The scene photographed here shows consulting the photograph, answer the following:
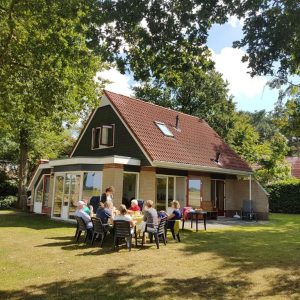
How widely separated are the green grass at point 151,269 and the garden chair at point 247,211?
8.97 metres

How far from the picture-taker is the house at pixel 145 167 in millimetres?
19609

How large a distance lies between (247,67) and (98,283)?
5172mm

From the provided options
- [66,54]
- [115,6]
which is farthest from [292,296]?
[66,54]

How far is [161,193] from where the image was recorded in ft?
70.0

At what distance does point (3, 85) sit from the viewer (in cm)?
1284

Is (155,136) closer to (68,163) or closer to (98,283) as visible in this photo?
(68,163)

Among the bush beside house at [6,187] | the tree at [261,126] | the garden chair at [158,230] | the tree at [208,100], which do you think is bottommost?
the garden chair at [158,230]

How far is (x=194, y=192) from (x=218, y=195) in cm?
291

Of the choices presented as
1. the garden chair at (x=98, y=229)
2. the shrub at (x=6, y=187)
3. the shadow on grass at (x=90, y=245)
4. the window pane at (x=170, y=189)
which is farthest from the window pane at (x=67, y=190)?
the shrub at (x=6, y=187)

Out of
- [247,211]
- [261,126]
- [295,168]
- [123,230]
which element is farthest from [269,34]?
[261,126]

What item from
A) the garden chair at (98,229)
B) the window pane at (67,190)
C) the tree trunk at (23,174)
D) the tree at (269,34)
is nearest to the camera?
the tree at (269,34)

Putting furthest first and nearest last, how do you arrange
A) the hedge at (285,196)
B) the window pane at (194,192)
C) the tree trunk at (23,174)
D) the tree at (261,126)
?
the tree at (261,126) < the hedge at (285,196) < the tree trunk at (23,174) < the window pane at (194,192)

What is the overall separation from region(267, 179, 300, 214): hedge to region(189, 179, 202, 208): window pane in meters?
10.7

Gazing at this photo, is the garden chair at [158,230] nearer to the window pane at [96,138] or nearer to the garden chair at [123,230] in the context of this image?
→ the garden chair at [123,230]
